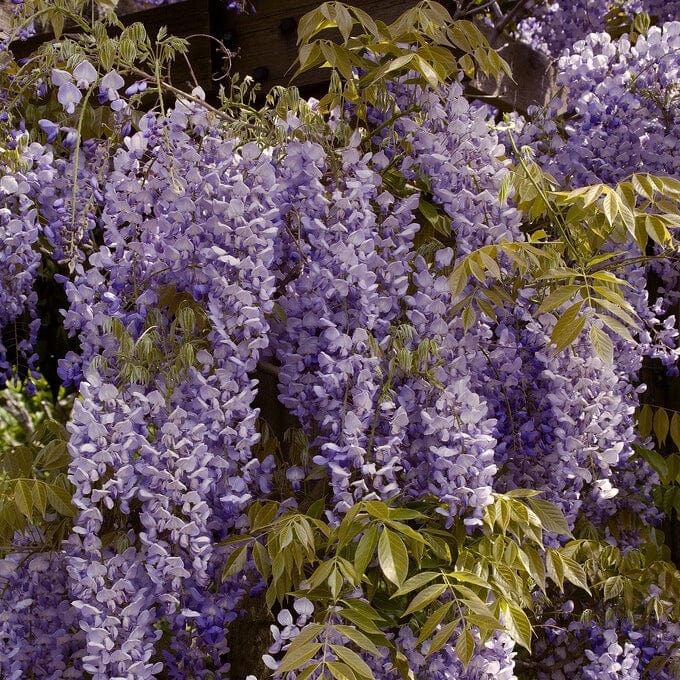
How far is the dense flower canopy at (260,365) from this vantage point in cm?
164

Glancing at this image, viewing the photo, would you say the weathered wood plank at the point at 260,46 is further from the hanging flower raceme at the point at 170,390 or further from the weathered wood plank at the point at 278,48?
the hanging flower raceme at the point at 170,390

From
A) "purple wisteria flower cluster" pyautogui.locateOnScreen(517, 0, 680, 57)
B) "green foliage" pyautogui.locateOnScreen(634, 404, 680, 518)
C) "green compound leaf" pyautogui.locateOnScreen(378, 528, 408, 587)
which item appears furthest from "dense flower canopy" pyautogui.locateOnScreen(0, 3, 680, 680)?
"purple wisteria flower cluster" pyautogui.locateOnScreen(517, 0, 680, 57)

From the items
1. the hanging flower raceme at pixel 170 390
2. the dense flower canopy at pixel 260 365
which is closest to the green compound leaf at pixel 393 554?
the dense flower canopy at pixel 260 365

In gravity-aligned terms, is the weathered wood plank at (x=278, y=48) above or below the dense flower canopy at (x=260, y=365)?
above

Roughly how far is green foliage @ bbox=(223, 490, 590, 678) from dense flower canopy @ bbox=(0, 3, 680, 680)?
0.02 m

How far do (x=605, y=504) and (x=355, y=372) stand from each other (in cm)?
92

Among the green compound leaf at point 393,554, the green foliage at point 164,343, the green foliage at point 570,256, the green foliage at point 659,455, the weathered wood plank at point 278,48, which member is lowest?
the green foliage at point 659,455

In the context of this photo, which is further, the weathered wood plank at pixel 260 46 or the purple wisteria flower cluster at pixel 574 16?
the purple wisteria flower cluster at pixel 574 16

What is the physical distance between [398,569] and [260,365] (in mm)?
678

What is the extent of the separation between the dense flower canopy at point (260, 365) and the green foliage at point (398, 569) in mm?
23

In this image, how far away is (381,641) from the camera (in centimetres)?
163

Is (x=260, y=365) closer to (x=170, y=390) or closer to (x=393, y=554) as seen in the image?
(x=170, y=390)

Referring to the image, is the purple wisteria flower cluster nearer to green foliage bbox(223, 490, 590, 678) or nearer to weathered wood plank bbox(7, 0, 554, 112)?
weathered wood plank bbox(7, 0, 554, 112)

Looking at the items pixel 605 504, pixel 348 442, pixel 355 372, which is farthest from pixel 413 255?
pixel 605 504
